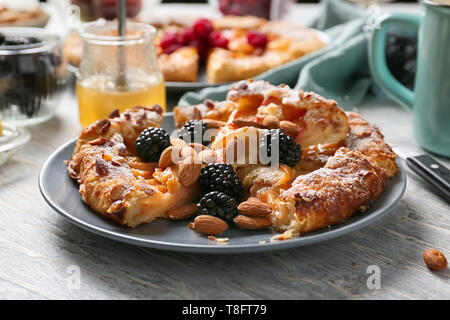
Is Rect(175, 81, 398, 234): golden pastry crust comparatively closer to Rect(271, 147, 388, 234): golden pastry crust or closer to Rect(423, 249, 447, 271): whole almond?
Rect(271, 147, 388, 234): golden pastry crust

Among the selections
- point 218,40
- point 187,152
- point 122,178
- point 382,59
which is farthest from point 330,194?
point 218,40

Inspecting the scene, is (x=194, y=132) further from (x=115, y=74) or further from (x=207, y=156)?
(x=115, y=74)

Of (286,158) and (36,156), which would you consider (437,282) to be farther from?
(36,156)

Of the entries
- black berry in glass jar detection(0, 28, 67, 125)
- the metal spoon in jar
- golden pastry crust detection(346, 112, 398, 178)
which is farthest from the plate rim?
black berry in glass jar detection(0, 28, 67, 125)

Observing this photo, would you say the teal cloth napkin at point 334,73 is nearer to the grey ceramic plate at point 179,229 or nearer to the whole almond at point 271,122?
the whole almond at point 271,122

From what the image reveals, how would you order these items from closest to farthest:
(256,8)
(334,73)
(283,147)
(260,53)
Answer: (283,147), (334,73), (260,53), (256,8)

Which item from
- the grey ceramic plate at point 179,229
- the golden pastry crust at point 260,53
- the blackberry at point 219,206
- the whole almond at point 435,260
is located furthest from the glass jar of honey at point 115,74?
the whole almond at point 435,260
